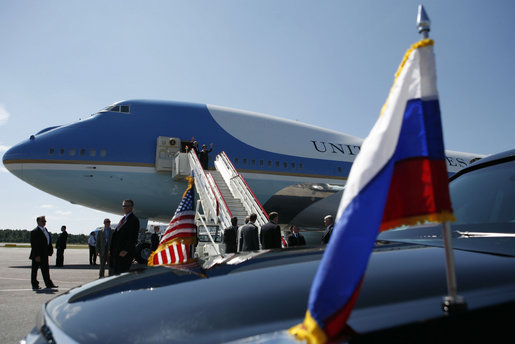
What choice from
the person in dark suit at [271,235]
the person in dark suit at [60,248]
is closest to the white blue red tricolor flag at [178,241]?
the person in dark suit at [271,235]

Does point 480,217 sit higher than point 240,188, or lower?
lower

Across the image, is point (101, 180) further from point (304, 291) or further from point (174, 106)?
point (304, 291)

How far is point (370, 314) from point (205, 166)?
11.9 m

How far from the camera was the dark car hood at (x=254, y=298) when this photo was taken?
1.11 metres

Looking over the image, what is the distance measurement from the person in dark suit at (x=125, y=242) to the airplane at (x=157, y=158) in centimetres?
688

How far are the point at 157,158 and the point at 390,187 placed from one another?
12157 millimetres

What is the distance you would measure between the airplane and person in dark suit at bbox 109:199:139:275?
22.6 feet

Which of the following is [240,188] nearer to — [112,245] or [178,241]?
[178,241]

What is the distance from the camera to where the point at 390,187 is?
130 centimetres

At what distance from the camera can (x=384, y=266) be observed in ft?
4.99

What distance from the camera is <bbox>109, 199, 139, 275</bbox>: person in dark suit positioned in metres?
5.79

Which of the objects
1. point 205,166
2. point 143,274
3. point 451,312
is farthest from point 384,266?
point 205,166

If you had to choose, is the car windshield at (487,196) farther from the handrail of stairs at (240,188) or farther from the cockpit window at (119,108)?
the cockpit window at (119,108)

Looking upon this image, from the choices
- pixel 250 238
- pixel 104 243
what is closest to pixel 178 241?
pixel 250 238
